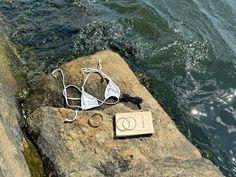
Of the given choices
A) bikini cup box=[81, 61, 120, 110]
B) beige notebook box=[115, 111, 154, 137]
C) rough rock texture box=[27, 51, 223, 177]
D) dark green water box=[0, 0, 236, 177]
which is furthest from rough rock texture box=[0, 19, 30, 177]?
beige notebook box=[115, 111, 154, 137]

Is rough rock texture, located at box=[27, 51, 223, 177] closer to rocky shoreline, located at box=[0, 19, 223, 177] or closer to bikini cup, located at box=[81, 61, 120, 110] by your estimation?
rocky shoreline, located at box=[0, 19, 223, 177]

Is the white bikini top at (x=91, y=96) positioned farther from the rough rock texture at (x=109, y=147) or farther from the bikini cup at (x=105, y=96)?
the rough rock texture at (x=109, y=147)

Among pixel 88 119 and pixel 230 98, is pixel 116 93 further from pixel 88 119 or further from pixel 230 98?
pixel 230 98

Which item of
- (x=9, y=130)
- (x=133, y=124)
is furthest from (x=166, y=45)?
(x=9, y=130)

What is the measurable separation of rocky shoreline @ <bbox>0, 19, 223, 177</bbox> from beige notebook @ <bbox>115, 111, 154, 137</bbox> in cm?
9

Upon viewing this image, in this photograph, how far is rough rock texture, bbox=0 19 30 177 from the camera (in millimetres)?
4520

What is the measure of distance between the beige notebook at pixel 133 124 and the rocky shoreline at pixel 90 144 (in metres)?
0.09

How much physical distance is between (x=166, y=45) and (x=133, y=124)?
431cm

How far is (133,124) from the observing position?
548 centimetres

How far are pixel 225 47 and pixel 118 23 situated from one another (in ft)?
8.58

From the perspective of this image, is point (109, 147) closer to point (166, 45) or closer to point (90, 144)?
point (90, 144)

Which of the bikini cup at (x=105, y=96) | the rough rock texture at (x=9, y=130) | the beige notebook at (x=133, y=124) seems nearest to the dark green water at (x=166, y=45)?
the rough rock texture at (x=9, y=130)

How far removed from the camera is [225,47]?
9969mm

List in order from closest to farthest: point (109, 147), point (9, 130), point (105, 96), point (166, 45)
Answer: point (9, 130), point (109, 147), point (105, 96), point (166, 45)
